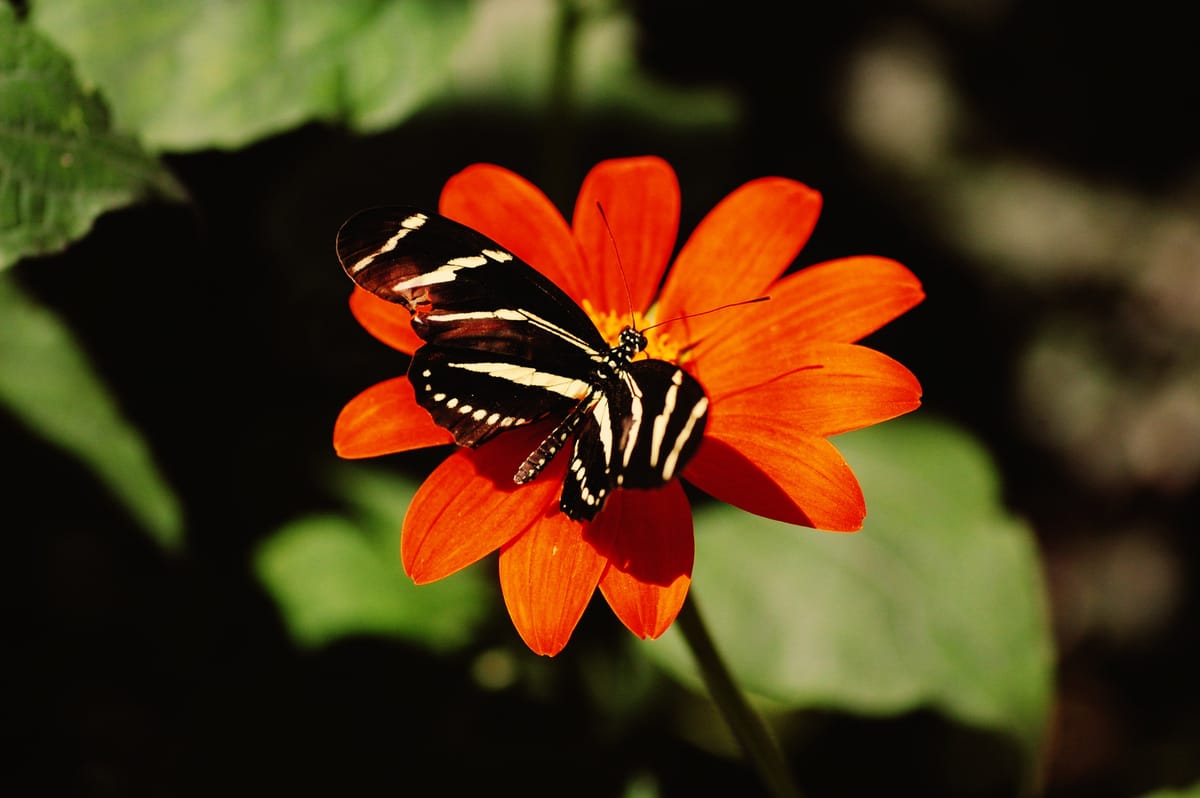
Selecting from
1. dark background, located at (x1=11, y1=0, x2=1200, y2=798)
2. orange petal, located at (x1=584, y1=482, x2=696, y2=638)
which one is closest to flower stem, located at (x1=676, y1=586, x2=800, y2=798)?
orange petal, located at (x1=584, y1=482, x2=696, y2=638)

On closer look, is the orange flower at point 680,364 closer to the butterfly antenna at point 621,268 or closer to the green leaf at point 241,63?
the butterfly antenna at point 621,268

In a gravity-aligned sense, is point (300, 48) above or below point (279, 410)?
above

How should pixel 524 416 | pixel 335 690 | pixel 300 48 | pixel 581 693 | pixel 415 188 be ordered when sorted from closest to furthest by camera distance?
pixel 524 416
pixel 300 48
pixel 335 690
pixel 581 693
pixel 415 188

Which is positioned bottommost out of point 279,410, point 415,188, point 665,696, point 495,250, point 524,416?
point 665,696

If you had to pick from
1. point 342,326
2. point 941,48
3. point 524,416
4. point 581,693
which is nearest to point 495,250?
point 524,416

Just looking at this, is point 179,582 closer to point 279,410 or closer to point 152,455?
point 152,455

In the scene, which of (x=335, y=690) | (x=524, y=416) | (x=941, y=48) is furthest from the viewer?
(x=941, y=48)

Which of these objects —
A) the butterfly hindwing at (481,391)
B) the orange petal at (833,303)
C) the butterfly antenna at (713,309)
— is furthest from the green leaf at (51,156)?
the orange petal at (833,303)
